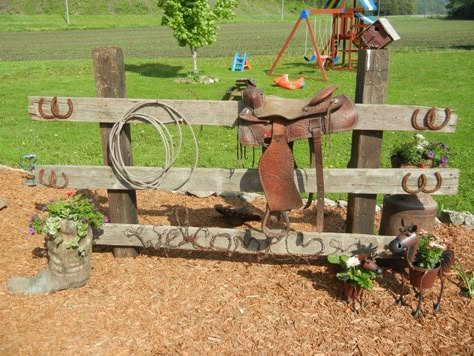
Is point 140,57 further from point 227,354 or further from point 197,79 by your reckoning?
point 227,354

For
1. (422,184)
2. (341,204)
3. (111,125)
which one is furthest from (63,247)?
(341,204)

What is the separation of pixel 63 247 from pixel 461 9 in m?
92.3

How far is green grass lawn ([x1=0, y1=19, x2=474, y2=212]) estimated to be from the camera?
691 centimetres

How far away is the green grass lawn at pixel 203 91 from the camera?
6906 millimetres

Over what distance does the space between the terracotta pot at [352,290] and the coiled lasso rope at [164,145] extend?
151 cm

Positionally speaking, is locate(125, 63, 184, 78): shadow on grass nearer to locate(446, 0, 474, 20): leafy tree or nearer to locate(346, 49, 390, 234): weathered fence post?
locate(346, 49, 390, 234): weathered fence post

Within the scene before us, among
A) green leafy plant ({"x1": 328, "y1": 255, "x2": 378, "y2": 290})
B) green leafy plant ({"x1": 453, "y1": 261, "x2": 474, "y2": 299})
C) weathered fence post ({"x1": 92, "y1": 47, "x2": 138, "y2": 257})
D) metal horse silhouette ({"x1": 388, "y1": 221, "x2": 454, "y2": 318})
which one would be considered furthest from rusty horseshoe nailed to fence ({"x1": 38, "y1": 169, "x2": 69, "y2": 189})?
green leafy plant ({"x1": 453, "y1": 261, "x2": 474, "y2": 299})

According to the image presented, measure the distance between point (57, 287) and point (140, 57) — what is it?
20.3 meters

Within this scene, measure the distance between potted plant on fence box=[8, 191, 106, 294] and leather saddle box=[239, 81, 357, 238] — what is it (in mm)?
1446

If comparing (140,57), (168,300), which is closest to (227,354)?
(168,300)

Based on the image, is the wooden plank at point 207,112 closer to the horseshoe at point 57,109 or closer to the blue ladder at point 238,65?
the horseshoe at point 57,109

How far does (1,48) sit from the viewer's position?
25.7m

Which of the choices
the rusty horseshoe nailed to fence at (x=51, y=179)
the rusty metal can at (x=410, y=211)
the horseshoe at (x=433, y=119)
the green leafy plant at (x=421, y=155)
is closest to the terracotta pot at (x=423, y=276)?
the rusty metal can at (x=410, y=211)

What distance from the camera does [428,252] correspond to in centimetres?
316
